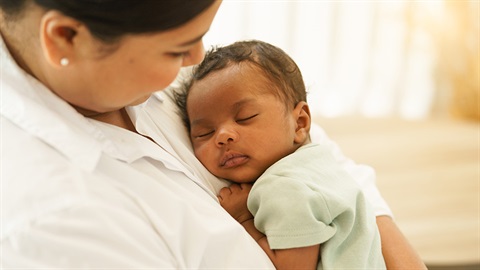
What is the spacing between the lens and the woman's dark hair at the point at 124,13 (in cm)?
95

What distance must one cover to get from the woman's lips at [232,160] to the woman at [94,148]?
23cm

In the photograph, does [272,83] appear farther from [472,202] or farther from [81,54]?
[472,202]

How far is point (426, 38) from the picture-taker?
3.58 m

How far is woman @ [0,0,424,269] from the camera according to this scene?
0.96 metres

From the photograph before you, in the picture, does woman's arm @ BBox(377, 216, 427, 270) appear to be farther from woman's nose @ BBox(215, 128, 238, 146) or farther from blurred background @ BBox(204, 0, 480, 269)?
blurred background @ BBox(204, 0, 480, 269)

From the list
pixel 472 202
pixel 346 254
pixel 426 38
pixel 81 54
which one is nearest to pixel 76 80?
pixel 81 54

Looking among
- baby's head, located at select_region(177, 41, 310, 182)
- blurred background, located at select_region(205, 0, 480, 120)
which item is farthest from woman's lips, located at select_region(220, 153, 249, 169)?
blurred background, located at select_region(205, 0, 480, 120)

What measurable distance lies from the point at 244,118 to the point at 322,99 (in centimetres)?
216

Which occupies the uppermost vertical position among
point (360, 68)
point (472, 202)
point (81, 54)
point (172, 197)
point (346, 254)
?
point (81, 54)

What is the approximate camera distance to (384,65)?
3588 millimetres

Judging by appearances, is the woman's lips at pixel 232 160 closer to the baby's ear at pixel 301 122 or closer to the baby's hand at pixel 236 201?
the baby's hand at pixel 236 201

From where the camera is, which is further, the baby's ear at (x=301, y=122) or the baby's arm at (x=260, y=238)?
the baby's ear at (x=301, y=122)

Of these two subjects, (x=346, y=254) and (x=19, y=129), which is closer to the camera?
(x=19, y=129)

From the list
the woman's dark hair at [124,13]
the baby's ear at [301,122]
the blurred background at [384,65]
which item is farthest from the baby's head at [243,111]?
the blurred background at [384,65]
